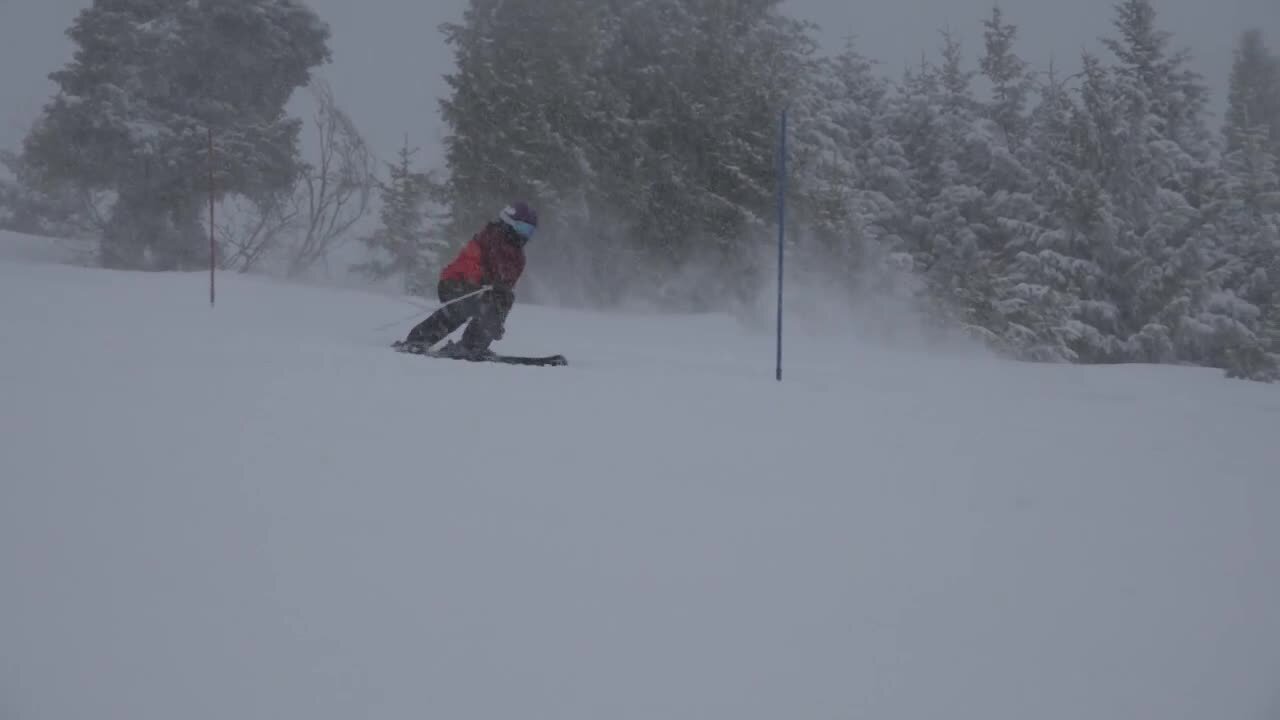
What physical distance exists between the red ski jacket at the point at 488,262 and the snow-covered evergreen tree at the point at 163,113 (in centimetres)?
1525

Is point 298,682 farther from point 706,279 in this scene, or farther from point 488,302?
point 706,279

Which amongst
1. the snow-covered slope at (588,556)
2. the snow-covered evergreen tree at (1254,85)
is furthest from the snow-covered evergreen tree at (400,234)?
the snow-covered evergreen tree at (1254,85)

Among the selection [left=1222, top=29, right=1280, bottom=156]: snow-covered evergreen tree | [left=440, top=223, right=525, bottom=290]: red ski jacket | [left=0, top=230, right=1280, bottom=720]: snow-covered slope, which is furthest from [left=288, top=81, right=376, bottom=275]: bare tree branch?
[left=1222, top=29, right=1280, bottom=156]: snow-covered evergreen tree

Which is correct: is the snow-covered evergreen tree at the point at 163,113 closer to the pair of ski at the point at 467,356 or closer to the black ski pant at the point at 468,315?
the black ski pant at the point at 468,315

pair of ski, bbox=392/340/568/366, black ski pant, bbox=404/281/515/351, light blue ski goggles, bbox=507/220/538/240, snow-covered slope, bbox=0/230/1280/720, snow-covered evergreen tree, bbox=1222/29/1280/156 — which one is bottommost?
snow-covered slope, bbox=0/230/1280/720

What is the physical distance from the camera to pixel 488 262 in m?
8.90

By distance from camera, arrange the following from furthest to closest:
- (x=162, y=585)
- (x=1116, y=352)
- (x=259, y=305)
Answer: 1. (x=1116, y=352)
2. (x=259, y=305)
3. (x=162, y=585)

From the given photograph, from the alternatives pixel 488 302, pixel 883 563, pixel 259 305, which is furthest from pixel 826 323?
pixel 883 563

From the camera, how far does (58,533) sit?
10.8ft

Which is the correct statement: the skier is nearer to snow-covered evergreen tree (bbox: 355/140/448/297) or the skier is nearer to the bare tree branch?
the bare tree branch

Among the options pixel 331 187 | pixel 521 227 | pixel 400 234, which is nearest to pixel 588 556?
pixel 521 227

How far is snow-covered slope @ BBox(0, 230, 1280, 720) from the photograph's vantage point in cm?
273

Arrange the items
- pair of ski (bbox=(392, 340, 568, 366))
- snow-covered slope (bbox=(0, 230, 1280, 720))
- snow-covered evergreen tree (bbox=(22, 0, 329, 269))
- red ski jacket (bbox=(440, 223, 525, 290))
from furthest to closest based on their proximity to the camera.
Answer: snow-covered evergreen tree (bbox=(22, 0, 329, 269)), red ski jacket (bbox=(440, 223, 525, 290)), pair of ski (bbox=(392, 340, 568, 366)), snow-covered slope (bbox=(0, 230, 1280, 720))

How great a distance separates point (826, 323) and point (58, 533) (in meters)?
22.3
